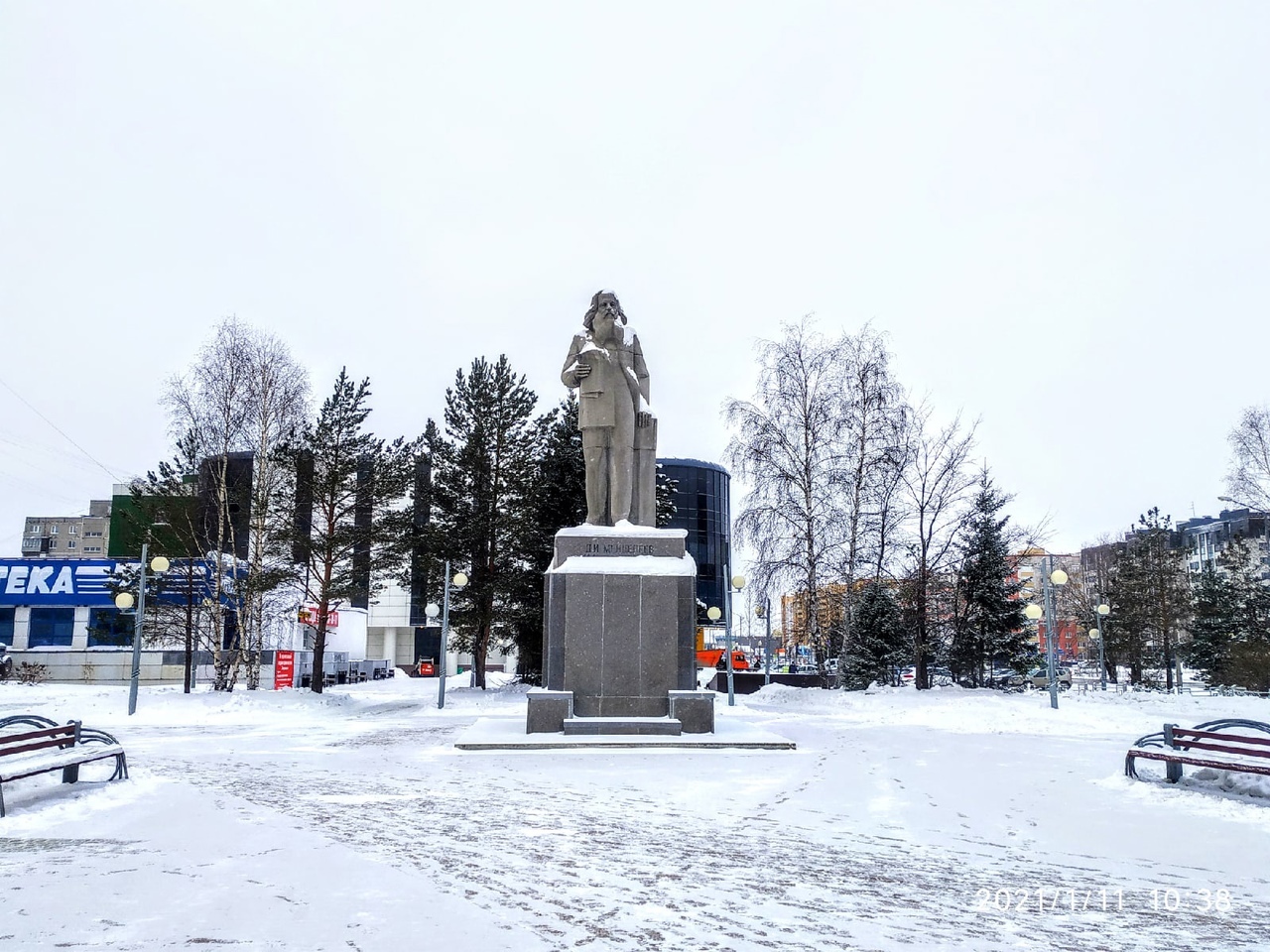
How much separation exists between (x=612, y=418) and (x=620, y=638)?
9.96ft

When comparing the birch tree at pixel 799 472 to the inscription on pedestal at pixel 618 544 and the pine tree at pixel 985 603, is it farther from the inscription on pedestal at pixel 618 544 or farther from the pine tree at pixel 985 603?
the inscription on pedestal at pixel 618 544

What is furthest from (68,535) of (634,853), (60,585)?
(634,853)

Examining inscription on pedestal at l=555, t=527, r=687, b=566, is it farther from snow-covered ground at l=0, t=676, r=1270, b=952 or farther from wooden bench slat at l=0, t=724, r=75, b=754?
wooden bench slat at l=0, t=724, r=75, b=754

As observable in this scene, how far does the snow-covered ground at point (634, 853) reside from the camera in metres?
3.86

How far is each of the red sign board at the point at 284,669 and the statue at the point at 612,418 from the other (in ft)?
65.4

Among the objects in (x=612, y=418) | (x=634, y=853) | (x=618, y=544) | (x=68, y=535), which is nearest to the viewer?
(x=634, y=853)

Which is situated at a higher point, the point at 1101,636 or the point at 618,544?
the point at 618,544

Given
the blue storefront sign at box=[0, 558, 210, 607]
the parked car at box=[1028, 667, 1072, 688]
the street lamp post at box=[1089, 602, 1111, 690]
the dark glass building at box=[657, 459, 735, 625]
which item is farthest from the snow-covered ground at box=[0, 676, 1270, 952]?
the dark glass building at box=[657, 459, 735, 625]

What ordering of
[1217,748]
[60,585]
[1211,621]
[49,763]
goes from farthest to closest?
[60,585]
[1211,621]
[1217,748]
[49,763]

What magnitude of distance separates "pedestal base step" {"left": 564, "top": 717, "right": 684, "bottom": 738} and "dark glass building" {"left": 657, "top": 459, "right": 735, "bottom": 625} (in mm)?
54091

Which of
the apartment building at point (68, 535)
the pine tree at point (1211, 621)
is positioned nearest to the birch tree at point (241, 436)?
the pine tree at point (1211, 621)

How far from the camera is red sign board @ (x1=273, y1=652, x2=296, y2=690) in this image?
2862cm

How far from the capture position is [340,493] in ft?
87.2

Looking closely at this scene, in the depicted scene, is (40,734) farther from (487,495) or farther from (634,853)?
(487,495)
